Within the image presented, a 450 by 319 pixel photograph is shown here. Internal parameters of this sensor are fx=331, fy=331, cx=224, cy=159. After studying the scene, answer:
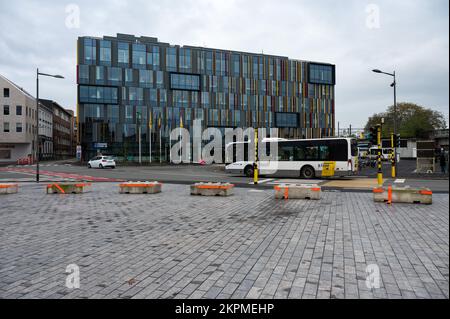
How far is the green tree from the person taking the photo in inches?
2933

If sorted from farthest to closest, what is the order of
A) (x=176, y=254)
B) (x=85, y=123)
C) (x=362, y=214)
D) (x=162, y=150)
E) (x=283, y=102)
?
(x=283, y=102), (x=162, y=150), (x=85, y=123), (x=362, y=214), (x=176, y=254)

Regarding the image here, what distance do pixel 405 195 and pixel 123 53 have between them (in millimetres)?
58195

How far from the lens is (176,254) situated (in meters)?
5.33

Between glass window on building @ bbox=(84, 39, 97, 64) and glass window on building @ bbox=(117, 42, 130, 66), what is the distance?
13.2 feet

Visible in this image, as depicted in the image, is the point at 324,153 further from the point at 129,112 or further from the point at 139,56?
the point at 139,56

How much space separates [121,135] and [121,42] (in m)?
16.7

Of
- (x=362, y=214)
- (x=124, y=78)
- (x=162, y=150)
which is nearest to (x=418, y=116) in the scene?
(x=162, y=150)

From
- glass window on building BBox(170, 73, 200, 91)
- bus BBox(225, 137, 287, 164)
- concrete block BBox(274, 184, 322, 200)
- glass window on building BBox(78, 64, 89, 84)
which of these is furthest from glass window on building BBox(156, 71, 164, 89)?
concrete block BBox(274, 184, 322, 200)

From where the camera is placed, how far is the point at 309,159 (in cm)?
2275

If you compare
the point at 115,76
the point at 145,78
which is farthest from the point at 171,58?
the point at 115,76
